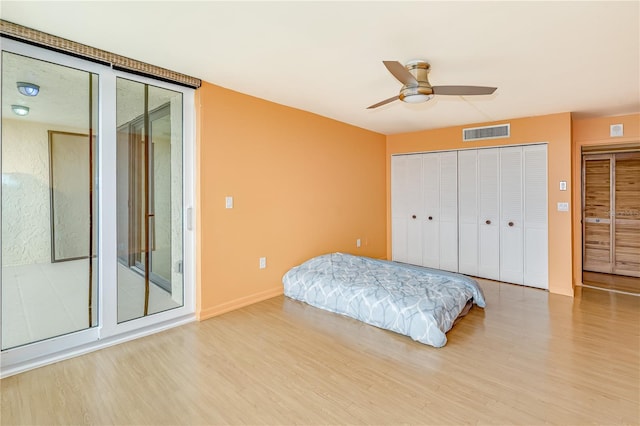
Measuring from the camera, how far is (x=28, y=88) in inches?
93.5

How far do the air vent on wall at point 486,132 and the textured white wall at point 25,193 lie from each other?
5.00 m

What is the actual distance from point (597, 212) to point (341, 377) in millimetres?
5450

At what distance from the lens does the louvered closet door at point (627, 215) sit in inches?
192

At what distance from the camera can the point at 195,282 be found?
3.24m

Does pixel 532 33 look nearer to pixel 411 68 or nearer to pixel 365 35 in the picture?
pixel 411 68

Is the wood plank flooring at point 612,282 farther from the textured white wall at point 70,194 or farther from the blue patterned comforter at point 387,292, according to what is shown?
the textured white wall at point 70,194

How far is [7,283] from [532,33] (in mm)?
4083

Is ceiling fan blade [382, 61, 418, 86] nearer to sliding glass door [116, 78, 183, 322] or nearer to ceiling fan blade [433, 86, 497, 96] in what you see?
ceiling fan blade [433, 86, 497, 96]

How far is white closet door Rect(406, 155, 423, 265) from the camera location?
5.49 metres

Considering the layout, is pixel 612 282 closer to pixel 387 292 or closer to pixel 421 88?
pixel 387 292

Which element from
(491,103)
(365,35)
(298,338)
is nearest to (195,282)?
(298,338)

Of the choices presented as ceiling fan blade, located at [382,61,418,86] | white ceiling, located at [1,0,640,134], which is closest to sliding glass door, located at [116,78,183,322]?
white ceiling, located at [1,0,640,134]

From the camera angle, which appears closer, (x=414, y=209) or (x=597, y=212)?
(x=597, y=212)

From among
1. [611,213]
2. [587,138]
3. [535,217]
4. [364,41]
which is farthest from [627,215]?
[364,41]
